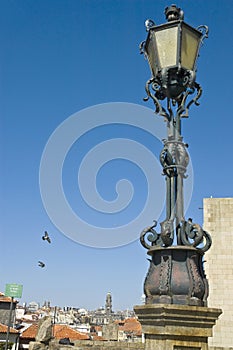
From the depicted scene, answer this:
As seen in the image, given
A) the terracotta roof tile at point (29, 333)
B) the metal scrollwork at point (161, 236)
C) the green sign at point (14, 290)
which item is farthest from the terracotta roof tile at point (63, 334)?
the metal scrollwork at point (161, 236)

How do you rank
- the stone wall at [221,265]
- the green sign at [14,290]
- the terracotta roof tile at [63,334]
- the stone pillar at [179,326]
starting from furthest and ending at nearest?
the terracotta roof tile at [63,334] → the green sign at [14,290] → the stone wall at [221,265] → the stone pillar at [179,326]

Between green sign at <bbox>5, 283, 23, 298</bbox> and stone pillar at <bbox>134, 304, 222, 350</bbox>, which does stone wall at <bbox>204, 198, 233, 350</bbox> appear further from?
green sign at <bbox>5, 283, 23, 298</bbox>

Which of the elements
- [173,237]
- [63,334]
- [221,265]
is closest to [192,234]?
[173,237]

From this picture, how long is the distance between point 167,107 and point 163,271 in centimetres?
169

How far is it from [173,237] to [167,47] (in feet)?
6.32

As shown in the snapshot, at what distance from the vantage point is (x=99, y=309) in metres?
142

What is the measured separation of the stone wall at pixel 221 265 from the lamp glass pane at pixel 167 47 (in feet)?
36.0

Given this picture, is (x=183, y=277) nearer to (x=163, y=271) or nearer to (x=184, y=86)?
(x=163, y=271)

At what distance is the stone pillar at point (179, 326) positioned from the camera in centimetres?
323

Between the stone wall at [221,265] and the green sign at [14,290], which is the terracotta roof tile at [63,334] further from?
the stone wall at [221,265]

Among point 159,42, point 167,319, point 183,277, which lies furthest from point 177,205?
point 159,42

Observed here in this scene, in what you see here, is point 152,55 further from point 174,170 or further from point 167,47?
point 174,170

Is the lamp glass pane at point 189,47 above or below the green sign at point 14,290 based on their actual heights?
above

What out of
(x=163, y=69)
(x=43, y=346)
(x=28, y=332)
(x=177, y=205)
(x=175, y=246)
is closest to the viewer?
(x=175, y=246)
